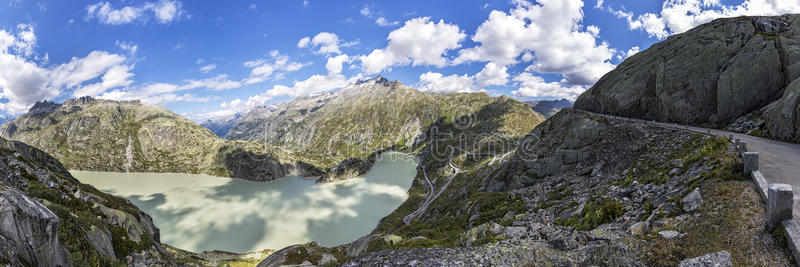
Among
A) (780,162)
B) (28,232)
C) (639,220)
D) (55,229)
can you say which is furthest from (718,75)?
(55,229)

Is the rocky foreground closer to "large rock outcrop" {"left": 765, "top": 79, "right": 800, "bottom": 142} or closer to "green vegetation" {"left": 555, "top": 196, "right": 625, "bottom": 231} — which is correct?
"green vegetation" {"left": 555, "top": 196, "right": 625, "bottom": 231}

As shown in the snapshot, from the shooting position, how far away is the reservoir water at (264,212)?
108625 millimetres

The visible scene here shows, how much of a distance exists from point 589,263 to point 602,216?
7.48 meters

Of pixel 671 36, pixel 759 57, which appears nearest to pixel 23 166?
pixel 759 57

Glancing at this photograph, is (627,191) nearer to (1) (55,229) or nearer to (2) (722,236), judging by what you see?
(2) (722,236)

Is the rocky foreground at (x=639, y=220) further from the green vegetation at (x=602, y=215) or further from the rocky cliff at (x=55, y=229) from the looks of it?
the rocky cliff at (x=55, y=229)

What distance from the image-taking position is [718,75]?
33.8 metres

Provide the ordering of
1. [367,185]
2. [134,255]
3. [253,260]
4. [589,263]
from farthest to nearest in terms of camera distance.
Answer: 1. [367,185]
2. [253,260]
3. [134,255]
4. [589,263]

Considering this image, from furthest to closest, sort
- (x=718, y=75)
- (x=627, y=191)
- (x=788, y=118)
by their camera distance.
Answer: (x=718, y=75)
(x=788, y=118)
(x=627, y=191)

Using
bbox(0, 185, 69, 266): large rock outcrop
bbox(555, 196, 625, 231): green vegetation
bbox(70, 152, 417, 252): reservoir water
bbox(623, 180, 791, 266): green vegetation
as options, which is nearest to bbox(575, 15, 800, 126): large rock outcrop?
bbox(623, 180, 791, 266): green vegetation

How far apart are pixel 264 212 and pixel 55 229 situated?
147m

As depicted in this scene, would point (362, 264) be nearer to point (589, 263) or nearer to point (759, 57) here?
point (589, 263)

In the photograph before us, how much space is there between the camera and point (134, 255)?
23562 millimetres

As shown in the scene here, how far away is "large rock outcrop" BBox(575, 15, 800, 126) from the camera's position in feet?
98.8
